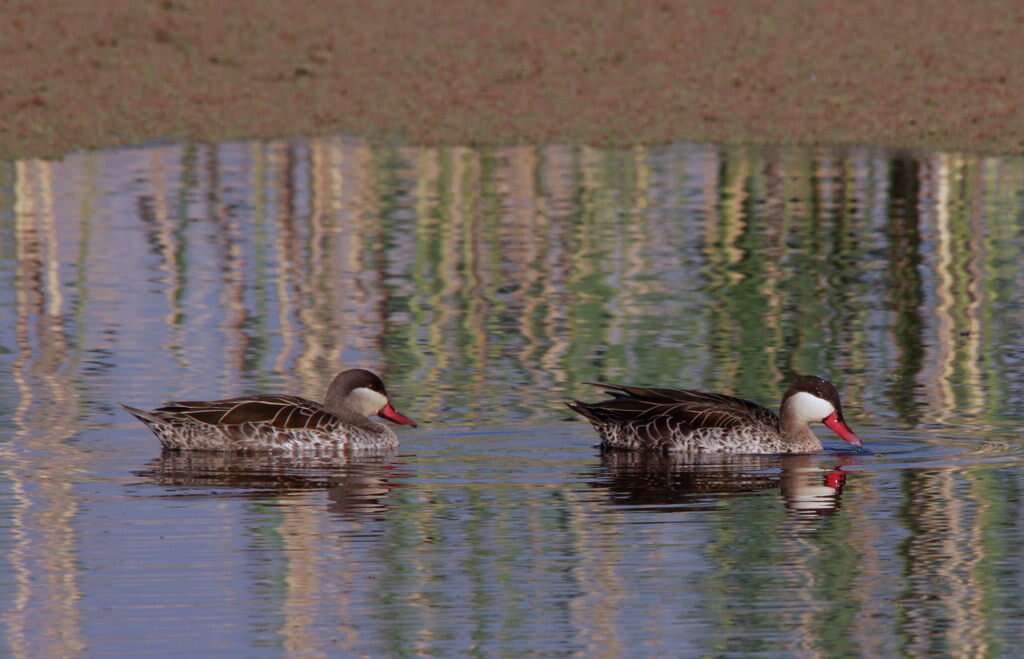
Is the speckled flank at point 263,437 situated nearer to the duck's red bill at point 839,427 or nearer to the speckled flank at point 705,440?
the speckled flank at point 705,440

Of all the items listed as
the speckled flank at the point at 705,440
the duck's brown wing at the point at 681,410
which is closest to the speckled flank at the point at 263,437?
the duck's brown wing at the point at 681,410

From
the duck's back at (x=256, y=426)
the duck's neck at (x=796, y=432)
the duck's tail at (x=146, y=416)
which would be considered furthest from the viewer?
the duck's neck at (x=796, y=432)

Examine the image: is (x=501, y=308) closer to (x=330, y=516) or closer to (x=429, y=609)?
(x=330, y=516)

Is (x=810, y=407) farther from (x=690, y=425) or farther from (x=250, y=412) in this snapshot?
(x=250, y=412)

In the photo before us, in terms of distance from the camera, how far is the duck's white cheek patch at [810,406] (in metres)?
14.1

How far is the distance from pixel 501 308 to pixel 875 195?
333 inches

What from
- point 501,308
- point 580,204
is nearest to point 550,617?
point 501,308

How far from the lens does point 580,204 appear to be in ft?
84.5

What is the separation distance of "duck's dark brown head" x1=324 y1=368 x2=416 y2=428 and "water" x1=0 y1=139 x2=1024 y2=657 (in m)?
0.17

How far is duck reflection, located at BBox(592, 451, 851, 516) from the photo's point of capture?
12.5 metres

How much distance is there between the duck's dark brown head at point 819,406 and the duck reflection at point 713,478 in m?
0.17

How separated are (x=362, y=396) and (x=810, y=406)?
99.0 inches

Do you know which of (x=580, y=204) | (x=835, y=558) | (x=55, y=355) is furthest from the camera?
(x=580, y=204)

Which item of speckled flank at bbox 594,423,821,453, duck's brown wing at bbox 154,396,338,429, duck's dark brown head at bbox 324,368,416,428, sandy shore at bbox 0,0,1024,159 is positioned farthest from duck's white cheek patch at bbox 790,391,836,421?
sandy shore at bbox 0,0,1024,159
